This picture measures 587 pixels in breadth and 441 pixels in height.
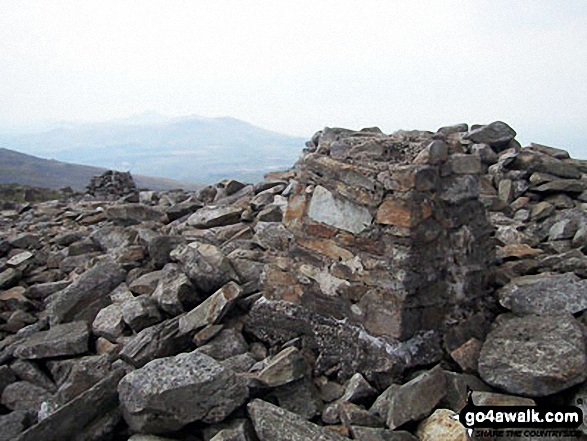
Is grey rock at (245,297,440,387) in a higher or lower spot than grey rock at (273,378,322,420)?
higher

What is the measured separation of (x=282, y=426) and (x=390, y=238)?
1873 mm

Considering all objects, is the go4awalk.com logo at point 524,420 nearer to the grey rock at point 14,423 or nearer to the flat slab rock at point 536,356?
the flat slab rock at point 536,356

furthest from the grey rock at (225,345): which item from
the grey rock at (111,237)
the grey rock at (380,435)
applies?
the grey rock at (111,237)

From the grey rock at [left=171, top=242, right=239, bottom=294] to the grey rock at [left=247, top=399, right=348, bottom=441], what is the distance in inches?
87.2

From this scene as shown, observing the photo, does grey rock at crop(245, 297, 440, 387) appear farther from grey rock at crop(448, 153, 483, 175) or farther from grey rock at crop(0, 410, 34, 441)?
grey rock at crop(0, 410, 34, 441)

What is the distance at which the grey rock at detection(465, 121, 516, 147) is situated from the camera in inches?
438

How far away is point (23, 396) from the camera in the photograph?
18.0 ft

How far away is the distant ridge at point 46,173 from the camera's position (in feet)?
174

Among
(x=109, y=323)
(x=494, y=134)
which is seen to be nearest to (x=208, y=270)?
(x=109, y=323)

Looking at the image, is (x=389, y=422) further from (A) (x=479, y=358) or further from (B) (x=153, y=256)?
(B) (x=153, y=256)

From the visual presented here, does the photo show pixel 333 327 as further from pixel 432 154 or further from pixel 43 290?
pixel 43 290

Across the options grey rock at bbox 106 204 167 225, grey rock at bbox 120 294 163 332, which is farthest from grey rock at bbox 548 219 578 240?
grey rock at bbox 106 204 167 225

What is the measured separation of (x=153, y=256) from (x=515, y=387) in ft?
17.2

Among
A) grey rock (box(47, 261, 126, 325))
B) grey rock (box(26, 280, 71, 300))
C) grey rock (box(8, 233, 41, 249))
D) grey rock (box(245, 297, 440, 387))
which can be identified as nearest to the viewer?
grey rock (box(245, 297, 440, 387))
